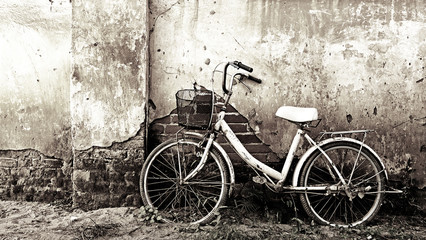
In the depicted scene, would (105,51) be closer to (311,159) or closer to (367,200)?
(311,159)

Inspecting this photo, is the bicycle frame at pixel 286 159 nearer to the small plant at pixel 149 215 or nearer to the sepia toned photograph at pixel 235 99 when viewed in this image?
the sepia toned photograph at pixel 235 99

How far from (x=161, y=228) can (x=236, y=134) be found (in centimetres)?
119

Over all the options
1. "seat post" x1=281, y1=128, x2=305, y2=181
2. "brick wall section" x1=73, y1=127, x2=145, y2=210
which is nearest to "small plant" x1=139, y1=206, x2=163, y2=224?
"brick wall section" x1=73, y1=127, x2=145, y2=210

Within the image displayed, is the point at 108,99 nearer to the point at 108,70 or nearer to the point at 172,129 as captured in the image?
the point at 108,70

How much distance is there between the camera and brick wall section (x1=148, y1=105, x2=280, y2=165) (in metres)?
4.26

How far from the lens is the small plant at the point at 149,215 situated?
12.8 ft

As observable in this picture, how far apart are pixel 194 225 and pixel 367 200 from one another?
1.78 meters

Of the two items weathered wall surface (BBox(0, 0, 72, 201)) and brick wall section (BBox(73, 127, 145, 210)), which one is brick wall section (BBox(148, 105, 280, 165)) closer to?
brick wall section (BBox(73, 127, 145, 210))

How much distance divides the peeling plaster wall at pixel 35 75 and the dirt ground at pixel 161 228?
75 cm

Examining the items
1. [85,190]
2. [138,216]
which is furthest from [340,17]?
[85,190]

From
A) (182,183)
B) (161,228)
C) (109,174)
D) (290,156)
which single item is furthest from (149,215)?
(290,156)

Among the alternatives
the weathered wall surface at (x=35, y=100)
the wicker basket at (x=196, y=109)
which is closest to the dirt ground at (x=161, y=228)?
the weathered wall surface at (x=35, y=100)

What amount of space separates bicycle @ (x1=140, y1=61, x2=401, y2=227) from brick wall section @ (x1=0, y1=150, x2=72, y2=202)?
1018mm

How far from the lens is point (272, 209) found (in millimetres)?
4148
